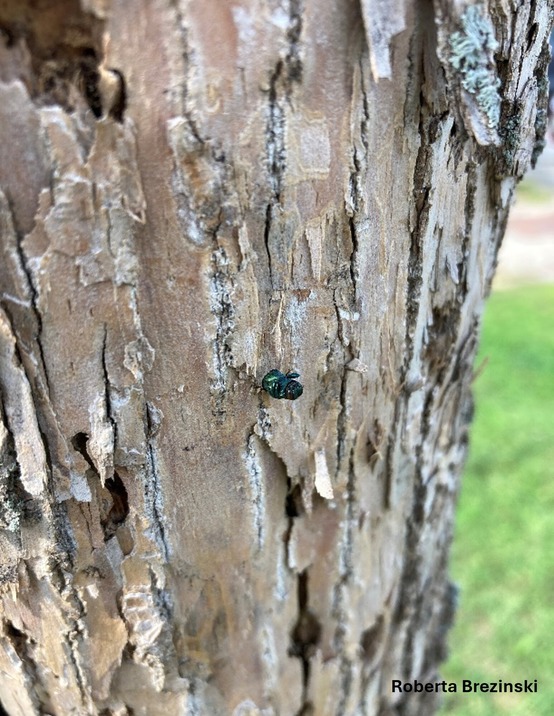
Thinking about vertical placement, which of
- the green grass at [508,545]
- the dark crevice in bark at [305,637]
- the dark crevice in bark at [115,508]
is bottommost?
the green grass at [508,545]

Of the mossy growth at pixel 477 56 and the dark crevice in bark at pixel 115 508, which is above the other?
the mossy growth at pixel 477 56

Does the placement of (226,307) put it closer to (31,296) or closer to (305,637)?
(31,296)

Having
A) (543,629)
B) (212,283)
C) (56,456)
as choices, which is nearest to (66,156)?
(212,283)

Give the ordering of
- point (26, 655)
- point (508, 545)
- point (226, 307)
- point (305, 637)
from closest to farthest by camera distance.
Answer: point (226, 307)
point (26, 655)
point (305, 637)
point (508, 545)

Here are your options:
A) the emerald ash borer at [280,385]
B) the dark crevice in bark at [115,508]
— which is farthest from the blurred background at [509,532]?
the dark crevice in bark at [115,508]

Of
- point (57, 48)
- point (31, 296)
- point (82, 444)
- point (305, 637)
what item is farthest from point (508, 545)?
point (57, 48)

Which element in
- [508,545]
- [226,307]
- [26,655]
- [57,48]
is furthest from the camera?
[508,545]

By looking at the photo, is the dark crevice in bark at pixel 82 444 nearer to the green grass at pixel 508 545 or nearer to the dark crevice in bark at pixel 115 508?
the dark crevice in bark at pixel 115 508
